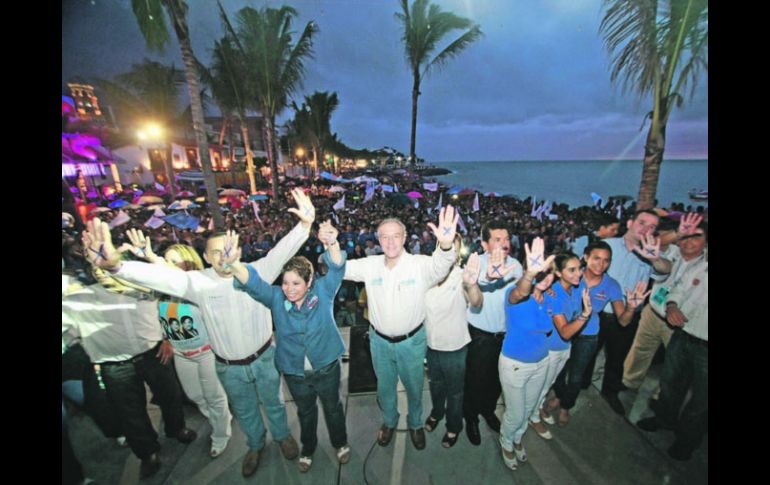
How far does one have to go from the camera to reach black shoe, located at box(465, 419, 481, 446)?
2902 millimetres

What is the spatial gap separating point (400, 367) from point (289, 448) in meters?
1.49

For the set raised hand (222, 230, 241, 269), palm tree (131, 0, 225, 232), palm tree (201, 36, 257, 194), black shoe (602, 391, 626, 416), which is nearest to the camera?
raised hand (222, 230, 241, 269)

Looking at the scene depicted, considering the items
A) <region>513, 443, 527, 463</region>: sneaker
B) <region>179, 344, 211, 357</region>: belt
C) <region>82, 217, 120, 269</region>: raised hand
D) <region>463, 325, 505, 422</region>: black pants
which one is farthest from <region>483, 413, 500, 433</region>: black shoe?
<region>82, 217, 120, 269</region>: raised hand

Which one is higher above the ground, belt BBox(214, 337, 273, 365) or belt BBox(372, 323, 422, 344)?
belt BBox(372, 323, 422, 344)

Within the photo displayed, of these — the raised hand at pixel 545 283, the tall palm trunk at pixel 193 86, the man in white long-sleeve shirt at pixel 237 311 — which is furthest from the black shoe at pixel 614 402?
the tall palm trunk at pixel 193 86

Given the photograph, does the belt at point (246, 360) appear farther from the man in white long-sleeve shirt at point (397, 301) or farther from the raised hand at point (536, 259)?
the raised hand at point (536, 259)

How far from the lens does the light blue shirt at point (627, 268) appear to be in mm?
3252

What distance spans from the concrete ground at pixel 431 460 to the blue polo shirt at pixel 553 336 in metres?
1.17

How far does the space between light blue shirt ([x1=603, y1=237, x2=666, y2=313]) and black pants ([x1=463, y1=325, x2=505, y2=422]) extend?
1.68 metres

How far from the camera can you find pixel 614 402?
3311 mm

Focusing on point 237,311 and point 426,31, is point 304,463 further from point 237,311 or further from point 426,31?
point 426,31

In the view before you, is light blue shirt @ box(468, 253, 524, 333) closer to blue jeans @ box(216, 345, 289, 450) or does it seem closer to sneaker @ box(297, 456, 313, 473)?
blue jeans @ box(216, 345, 289, 450)
